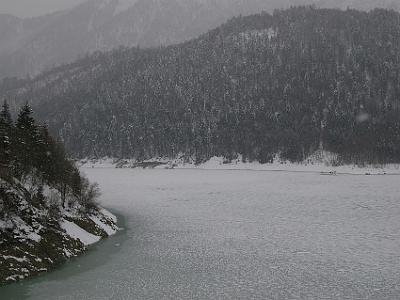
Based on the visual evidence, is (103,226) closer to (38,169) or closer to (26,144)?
(38,169)

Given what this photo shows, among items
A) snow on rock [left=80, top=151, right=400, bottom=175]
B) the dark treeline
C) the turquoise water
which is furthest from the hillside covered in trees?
snow on rock [left=80, top=151, right=400, bottom=175]

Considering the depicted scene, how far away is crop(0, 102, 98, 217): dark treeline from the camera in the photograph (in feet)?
138

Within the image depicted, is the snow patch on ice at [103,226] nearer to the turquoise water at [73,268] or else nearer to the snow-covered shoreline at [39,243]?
the turquoise water at [73,268]

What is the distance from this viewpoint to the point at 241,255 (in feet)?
124

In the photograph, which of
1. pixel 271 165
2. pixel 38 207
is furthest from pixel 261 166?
pixel 38 207

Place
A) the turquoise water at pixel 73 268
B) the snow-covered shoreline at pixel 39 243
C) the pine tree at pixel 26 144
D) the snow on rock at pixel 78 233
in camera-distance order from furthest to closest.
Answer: the pine tree at pixel 26 144, the snow on rock at pixel 78 233, the snow-covered shoreline at pixel 39 243, the turquoise water at pixel 73 268

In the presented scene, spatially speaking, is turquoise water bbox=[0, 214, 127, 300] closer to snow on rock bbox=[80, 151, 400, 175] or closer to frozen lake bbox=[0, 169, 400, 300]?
frozen lake bbox=[0, 169, 400, 300]

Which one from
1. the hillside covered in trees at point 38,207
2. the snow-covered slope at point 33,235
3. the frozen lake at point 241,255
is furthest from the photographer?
the hillside covered in trees at point 38,207

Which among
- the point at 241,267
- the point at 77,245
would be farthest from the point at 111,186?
the point at 241,267

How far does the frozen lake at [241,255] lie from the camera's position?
29188 millimetres

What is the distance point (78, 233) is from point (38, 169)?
30.8ft

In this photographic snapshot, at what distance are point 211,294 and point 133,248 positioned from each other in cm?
1394

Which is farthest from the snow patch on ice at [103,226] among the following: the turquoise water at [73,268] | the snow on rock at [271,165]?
the snow on rock at [271,165]

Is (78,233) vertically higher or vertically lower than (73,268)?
higher
